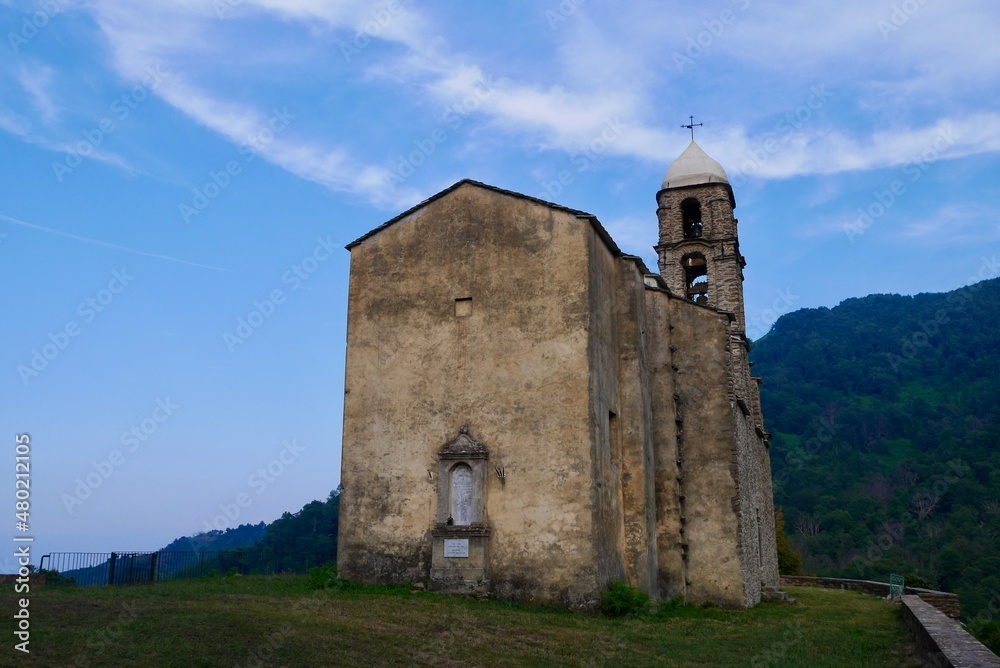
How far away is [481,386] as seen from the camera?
1753 centimetres

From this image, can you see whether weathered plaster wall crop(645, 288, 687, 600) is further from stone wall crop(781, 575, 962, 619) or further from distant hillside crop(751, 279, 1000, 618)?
distant hillside crop(751, 279, 1000, 618)

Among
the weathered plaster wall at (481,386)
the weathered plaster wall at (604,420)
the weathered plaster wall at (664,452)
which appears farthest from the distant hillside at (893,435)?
the weathered plaster wall at (481,386)

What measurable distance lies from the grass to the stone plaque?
951 mm

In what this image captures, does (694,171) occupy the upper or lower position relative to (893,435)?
upper

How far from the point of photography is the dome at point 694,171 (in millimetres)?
33500

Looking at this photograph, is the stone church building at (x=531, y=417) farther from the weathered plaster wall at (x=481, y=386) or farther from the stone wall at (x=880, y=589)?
the stone wall at (x=880, y=589)

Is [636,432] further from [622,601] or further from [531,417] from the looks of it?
[622,601]

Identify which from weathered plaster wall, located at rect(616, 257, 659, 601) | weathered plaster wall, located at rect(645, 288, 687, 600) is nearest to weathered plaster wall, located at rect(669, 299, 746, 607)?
weathered plaster wall, located at rect(645, 288, 687, 600)

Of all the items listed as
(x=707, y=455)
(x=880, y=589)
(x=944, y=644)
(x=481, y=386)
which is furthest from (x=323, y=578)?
(x=880, y=589)

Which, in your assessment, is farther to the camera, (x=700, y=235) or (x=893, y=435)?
(x=893, y=435)

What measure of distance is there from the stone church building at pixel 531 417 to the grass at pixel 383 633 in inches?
49.8

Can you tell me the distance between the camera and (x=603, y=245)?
1923 cm

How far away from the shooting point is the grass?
952cm

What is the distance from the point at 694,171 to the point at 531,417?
20263mm
